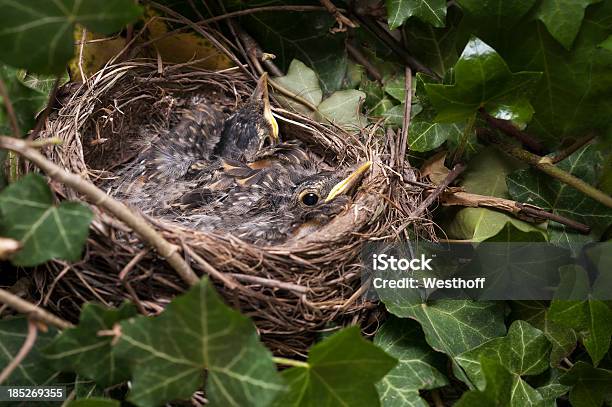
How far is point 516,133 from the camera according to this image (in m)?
1.57

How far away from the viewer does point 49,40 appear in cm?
102

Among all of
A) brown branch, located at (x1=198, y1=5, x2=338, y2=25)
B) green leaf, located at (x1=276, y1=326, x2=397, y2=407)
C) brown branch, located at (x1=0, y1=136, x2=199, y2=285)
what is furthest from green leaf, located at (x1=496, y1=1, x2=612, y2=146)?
brown branch, located at (x1=0, y1=136, x2=199, y2=285)

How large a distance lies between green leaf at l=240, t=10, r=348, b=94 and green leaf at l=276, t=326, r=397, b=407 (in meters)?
0.95

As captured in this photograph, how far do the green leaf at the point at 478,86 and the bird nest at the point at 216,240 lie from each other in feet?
0.85

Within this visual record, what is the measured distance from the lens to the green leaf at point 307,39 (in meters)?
1.74

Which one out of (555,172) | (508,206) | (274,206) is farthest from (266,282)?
(555,172)

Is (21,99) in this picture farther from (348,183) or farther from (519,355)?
(519,355)

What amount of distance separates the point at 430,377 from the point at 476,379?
9cm

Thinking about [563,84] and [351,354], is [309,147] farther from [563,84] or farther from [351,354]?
[351,354]

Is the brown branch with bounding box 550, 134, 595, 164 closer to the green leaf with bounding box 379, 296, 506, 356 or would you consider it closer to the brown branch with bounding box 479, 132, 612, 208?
the brown branch with bounding box 479, 132, 612, 208

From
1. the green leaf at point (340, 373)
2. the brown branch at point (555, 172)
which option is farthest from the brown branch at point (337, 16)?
the green leaf at point (340, 373)

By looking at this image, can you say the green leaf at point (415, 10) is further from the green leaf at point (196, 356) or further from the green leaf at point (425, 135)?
the green leaf at point (196, 356)

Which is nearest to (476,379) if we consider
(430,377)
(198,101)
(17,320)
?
(430,377)

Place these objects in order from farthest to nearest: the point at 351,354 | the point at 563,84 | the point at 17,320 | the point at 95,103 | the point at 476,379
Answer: the point at 95,103 < the point at 563,84 < the point at 476,379 < the point at 17,320 < the point at 351,354
